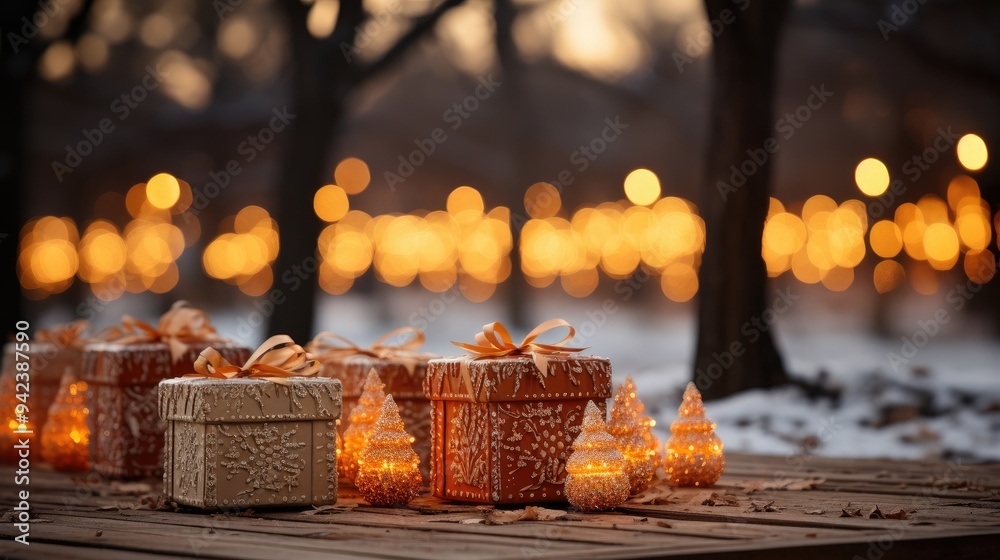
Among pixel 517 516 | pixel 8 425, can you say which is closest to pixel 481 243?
pixel 8 425

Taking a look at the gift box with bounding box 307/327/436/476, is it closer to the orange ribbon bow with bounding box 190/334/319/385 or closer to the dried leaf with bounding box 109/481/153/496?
the orange ribbon bow with bounding box 190/334/319/385

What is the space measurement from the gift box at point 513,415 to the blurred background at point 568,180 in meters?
3.23

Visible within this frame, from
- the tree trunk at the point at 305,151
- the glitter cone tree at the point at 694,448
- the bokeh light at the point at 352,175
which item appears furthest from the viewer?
the bokeh light at the point at 352,175

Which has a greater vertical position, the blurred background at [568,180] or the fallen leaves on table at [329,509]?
the blurred background at [568,180]

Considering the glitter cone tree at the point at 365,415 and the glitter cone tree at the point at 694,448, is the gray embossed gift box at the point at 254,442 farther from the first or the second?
the glitter cone tree at the point at 694,448

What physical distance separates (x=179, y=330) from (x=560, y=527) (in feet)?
8.35

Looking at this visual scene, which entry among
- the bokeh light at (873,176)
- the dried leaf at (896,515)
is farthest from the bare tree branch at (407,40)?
the dried leaf at (896,515)

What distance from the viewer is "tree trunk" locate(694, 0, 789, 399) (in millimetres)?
8344

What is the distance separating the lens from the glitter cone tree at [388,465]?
437 centimetres

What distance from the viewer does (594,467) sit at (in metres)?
4.19

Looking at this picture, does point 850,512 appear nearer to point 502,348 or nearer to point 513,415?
point 513,415

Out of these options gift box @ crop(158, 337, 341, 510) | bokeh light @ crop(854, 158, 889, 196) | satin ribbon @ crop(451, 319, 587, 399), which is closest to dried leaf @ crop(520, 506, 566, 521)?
satin ribbon @ crop(451, 319, 587, 399)

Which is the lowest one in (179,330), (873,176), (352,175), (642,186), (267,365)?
(267,365)

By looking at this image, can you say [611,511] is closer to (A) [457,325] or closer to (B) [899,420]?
(B) [899,420]
